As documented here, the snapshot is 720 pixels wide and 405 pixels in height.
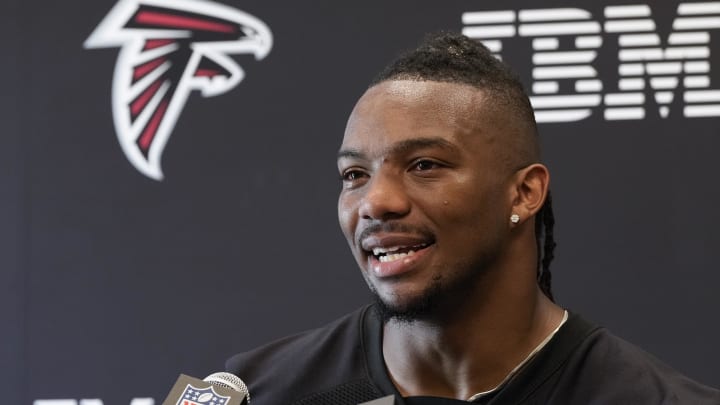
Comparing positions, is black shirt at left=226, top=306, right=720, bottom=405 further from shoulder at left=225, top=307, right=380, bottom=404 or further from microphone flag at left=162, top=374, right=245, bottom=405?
microphone flag at left=162, top=374, right=245, bottom=405

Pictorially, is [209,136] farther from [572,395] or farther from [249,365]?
[572,395]

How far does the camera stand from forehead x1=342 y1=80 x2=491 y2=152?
5.20ft

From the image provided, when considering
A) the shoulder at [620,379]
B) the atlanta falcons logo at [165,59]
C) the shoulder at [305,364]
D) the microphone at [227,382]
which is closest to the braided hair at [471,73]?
the shoulder at [620,379]

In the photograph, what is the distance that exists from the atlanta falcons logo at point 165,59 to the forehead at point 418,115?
1247mm

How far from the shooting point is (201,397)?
4.64ft

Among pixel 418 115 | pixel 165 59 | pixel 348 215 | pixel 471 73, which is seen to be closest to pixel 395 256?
pixel 348 215

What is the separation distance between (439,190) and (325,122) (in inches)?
50.7

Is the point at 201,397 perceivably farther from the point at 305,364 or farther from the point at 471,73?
the point at 471,73

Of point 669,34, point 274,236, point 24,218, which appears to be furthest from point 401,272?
point 24,218

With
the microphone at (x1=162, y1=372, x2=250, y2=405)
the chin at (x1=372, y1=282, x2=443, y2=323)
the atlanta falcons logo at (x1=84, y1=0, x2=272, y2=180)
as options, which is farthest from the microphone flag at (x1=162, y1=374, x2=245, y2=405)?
the atlanta falcons logo at (x1=84, y1=0, x2=272, y2=180)

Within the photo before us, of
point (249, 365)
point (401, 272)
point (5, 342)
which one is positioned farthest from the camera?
point (5, 342)

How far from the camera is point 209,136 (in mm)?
2844

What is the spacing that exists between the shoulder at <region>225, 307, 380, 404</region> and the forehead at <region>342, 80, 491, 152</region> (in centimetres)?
39

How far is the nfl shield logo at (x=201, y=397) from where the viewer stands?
4.63ft
